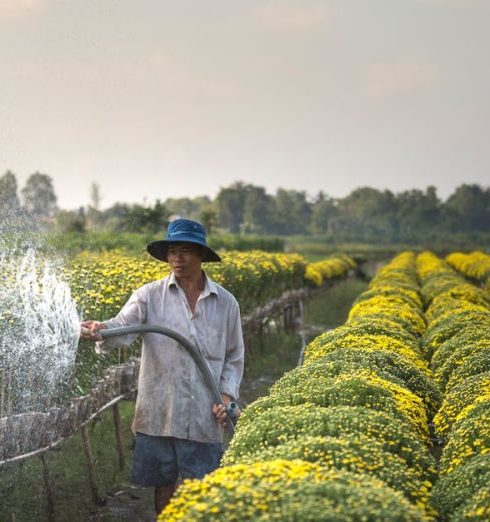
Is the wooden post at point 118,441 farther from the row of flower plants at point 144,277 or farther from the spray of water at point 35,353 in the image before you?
the spray of water at point 35,353

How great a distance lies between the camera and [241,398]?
1384cm

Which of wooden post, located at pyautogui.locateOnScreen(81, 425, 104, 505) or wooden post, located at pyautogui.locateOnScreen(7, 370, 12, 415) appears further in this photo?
wooden post, located at pyautogui.locateOnScreen(81, 425, 104, 505)

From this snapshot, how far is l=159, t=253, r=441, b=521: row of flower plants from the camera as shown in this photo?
135 inches

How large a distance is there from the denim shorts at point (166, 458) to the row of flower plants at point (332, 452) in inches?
15.3

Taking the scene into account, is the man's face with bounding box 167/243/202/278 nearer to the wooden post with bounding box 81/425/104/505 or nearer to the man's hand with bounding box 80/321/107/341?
the man's hand with bounding box 80/321/107/341

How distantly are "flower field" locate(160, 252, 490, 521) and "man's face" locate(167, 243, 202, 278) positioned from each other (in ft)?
3.23

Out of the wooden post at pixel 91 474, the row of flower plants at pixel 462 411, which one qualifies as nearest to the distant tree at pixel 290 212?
the row of flower plants at pixel 462 411

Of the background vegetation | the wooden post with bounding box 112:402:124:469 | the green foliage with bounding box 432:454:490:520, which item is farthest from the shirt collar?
the background vegetation

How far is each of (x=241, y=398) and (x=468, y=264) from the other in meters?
26.2

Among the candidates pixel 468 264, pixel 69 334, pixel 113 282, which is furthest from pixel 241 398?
pixel 468 264

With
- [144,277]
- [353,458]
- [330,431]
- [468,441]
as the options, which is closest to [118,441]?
[144,277]

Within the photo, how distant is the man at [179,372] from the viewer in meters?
5.78

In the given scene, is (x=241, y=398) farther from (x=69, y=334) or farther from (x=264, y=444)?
(x=264, y=444)

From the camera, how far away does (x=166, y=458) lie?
5883 millimetres
